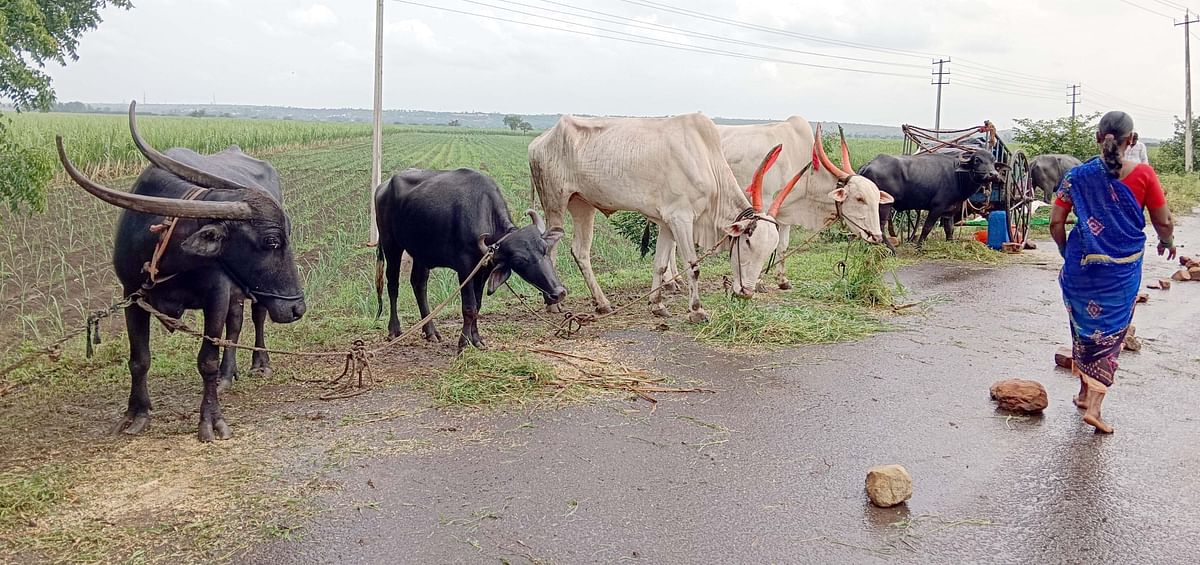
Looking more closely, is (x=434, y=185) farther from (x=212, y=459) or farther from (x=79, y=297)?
(x=79, y=297)

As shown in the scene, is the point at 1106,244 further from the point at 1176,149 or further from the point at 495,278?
the point at 1176,149

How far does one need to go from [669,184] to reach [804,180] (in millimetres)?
2437

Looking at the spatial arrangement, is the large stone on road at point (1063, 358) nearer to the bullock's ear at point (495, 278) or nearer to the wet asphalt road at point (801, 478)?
the wet asphalt road at point (801, 478)

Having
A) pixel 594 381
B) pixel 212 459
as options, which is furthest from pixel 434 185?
pixel 212 459

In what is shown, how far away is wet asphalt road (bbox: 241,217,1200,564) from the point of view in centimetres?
365

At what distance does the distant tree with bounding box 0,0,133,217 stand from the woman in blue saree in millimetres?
8227

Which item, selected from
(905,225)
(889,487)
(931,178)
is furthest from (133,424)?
(905,225)

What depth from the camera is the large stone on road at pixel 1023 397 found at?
5375 mm

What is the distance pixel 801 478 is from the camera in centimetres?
444

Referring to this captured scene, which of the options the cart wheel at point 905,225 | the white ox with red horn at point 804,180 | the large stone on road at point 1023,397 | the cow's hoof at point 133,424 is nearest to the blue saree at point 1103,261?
the large stone on road at point 1023,397

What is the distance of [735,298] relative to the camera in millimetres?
8234

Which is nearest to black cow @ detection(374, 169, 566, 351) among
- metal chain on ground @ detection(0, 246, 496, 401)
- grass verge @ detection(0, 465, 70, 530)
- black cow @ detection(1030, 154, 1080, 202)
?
metal chain on ground @ detection(0, 246, 496, 401)

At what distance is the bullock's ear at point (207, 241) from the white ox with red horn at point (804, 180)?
638 centimetres

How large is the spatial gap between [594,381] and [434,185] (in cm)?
213
